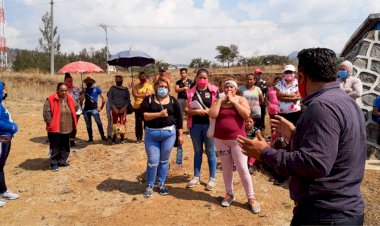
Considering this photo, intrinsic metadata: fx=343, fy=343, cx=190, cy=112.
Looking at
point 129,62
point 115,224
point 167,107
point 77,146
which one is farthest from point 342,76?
point 77,146

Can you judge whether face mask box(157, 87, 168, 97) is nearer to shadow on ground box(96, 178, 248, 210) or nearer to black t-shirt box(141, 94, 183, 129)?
black t-shirt box(141, 94, 183, 129)

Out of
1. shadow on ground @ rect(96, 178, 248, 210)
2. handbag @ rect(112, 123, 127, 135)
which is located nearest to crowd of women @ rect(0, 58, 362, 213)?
shadow on ground @ rect(96, 178, 248, 210)

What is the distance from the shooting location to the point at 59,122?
6.70 metres

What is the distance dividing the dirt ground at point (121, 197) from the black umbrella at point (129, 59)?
2715mm

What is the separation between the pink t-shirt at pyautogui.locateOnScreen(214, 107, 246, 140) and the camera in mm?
4703

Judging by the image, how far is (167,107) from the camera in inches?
207

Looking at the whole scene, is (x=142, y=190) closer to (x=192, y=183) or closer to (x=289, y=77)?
(x=192, y=183)

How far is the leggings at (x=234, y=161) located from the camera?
15.5 feet

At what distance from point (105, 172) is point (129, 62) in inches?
150

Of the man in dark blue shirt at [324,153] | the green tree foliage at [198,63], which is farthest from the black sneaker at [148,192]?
the green tree foliage at [198,63]

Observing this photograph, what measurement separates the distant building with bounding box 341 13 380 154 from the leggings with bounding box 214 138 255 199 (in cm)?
409

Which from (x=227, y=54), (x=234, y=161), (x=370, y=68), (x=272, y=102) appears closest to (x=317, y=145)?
(x=234, y=161)

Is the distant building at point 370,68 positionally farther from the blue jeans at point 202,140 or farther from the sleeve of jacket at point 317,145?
the sleeve of jacket at point 317,145

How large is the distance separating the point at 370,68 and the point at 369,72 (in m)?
0.15
